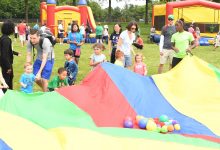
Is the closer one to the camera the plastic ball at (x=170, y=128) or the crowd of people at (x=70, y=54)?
the plastic ball at (x=170, y=128)

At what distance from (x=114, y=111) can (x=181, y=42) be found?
10.2 ft

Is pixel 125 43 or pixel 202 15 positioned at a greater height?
pixel 202 15

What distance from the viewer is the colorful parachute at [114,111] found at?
3.54m

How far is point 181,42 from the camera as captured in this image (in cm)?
766

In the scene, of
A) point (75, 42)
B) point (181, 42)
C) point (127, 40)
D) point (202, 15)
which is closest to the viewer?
point (181, 42)

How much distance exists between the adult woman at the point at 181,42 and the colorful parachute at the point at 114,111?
1110mm

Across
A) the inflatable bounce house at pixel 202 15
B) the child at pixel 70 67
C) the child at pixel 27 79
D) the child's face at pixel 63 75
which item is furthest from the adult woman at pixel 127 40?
the inflatable bounce house at pixel 202 15

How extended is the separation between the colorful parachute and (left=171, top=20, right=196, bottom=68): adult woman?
1110 mm

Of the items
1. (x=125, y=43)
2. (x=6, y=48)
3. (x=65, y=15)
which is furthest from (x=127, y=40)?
(x=65, y=15)

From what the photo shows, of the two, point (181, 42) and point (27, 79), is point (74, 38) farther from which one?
point (27, 79)

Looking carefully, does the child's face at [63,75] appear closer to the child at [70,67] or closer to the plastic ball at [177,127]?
the child at [70,67]

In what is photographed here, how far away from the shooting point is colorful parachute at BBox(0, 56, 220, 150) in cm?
354

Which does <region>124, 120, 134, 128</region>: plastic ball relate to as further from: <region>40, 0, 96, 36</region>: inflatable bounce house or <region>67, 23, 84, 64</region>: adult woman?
<region>40, 0, 96, 36</region>: inflatable bounce house

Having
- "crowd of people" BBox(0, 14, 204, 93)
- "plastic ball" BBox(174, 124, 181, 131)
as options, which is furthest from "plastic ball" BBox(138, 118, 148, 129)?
"crowd of people" BBox(0, 14, 204, 93)
